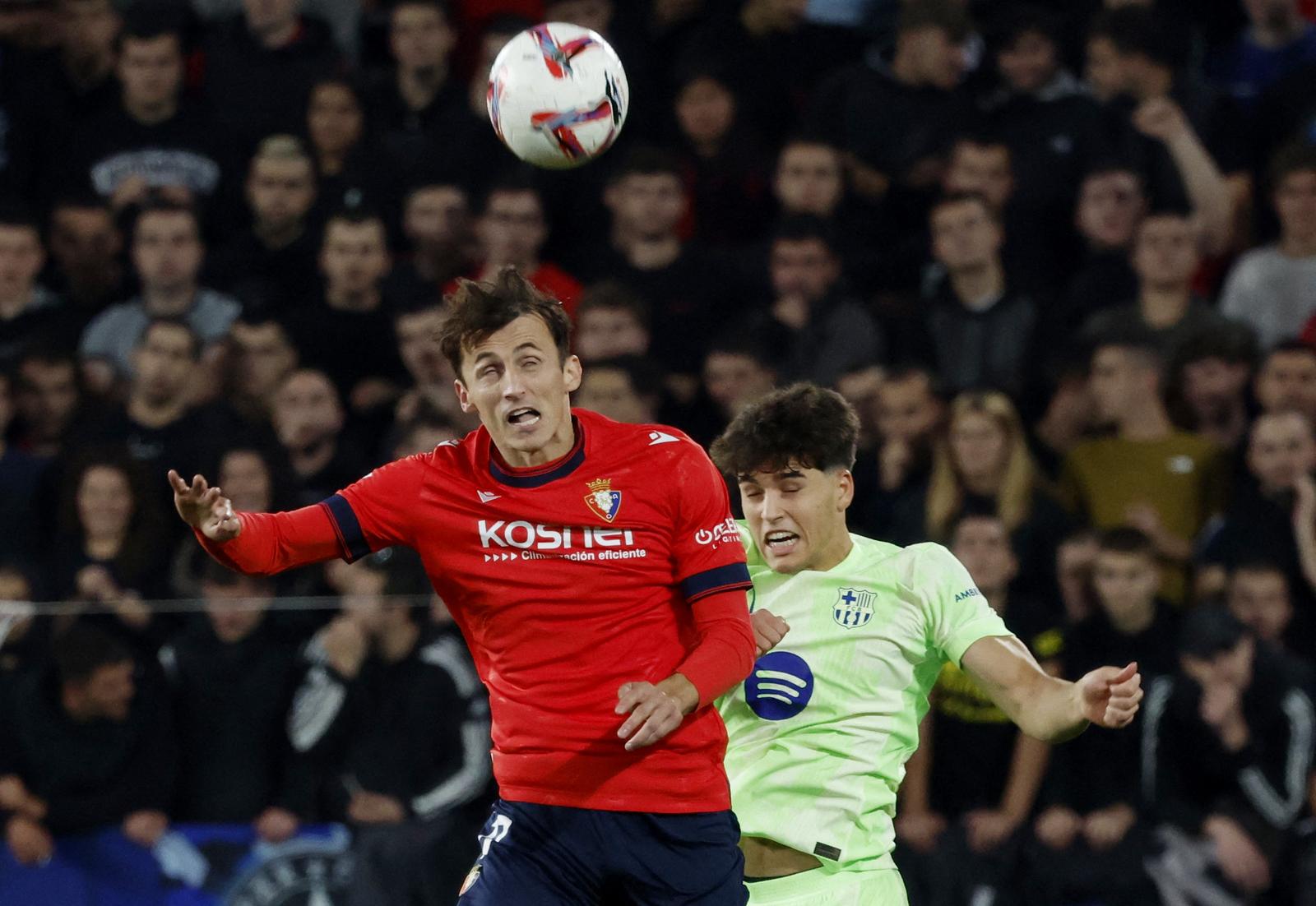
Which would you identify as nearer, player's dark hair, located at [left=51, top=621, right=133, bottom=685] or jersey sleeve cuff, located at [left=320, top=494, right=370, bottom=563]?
jersey sleeve cuff, located at [left=320, top=494, right=370, bottom=563]

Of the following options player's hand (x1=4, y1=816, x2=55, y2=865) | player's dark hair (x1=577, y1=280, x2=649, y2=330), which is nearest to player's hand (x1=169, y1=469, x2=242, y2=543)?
player's hand (x1=4, y1=816, x2=55, y2=865)

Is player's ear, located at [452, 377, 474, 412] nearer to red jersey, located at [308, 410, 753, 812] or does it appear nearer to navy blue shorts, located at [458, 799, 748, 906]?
red jersey, located at [308, 410, 753, 812]

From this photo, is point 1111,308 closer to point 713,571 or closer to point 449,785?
point 449,785

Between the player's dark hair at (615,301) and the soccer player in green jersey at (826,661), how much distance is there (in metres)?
3.57

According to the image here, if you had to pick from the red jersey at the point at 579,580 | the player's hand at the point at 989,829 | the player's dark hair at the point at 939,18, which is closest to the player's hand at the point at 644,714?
the red jersey at the point at 579,580

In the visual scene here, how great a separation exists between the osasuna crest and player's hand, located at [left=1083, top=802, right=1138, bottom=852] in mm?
2396

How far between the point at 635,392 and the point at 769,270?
119 centimetres

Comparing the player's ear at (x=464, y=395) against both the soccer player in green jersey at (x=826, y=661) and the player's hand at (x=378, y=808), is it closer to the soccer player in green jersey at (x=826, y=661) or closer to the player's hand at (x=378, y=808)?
the soccer player in green jersey at (x=826, y=661)

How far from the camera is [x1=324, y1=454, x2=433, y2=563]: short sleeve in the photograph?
428 cm

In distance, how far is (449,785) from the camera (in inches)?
269

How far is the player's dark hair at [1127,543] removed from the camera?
275 inches

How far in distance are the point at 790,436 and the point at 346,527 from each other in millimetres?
1053

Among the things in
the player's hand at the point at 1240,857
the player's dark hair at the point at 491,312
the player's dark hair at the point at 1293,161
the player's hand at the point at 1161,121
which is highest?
the player's hand at the point at 1161,121

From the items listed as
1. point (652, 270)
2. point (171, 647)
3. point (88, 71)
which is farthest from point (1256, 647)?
point (88, 71)
